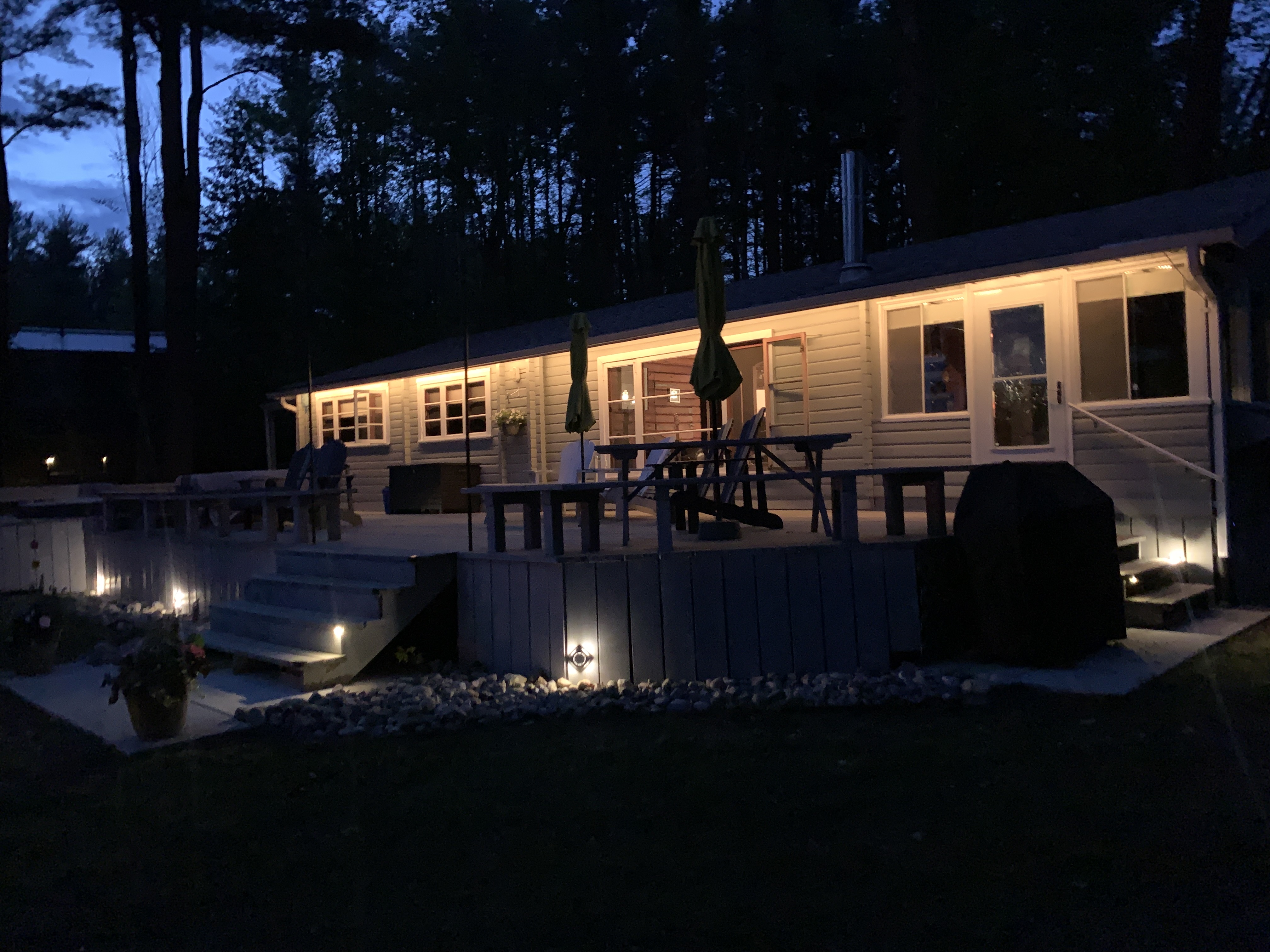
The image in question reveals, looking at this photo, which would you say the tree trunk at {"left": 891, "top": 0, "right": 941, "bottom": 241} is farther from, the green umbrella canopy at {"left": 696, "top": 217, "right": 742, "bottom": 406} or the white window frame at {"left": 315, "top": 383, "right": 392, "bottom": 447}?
the green umbrella canopy at {"left": 696, "top": 217, "right": 742, "bottom": 406}

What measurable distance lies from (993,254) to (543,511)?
14.4 feet

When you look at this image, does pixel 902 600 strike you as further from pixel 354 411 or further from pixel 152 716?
pixel 354 411

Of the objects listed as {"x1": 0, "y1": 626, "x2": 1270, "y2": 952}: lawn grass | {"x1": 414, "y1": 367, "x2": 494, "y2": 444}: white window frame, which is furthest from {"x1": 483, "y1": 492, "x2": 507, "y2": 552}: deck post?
{"x1": 414, "y1": 367, "x2": 494, "y2": 444}: white window frame

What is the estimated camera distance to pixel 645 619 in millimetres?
4895

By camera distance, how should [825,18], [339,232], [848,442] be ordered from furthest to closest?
1. [339,232]
2. [825,18]
3. [848,442]

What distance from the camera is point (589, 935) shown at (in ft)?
7.47

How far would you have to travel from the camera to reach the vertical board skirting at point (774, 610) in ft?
16.1

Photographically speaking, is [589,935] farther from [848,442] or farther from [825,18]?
[825,18]

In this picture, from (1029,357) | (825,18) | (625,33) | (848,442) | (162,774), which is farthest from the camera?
(625,33)

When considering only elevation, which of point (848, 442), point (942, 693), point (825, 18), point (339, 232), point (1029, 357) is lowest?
point (942, 693)

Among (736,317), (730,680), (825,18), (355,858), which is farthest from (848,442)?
(825,18)

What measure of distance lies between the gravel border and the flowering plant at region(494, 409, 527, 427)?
6789mm

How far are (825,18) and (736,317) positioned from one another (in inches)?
583

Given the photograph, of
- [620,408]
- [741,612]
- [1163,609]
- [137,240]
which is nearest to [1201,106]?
[620,408]
